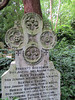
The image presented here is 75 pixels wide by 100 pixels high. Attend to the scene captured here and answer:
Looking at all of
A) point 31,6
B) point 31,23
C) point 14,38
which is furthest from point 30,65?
point 31,6

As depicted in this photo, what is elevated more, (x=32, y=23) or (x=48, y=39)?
(x=32, y=23)

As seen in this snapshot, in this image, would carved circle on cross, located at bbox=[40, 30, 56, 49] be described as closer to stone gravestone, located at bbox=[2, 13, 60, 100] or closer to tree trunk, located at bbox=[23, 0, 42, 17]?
stone gravestone, located at bbox=[2, 13, 60, 100]

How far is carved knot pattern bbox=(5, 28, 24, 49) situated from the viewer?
8.98ft

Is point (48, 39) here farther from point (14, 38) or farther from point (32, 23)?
point (14, 38)

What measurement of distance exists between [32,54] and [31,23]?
32.3 inches

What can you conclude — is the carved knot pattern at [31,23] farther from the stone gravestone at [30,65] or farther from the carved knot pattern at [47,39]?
the carved knot pattern at [47,39]

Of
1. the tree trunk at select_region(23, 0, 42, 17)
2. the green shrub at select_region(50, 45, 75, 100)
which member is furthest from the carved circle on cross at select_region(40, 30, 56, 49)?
the tree trunk at select_region(23, 0, 42, 17)

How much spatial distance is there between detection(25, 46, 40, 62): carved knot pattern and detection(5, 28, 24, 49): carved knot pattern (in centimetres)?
25

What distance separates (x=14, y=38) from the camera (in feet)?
9.04

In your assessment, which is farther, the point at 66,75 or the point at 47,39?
the point at 66,75

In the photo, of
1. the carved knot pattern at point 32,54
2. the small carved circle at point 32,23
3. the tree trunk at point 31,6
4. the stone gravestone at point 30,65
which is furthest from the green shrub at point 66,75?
the tree trunk at point 31,6

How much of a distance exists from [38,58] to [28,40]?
55 cm

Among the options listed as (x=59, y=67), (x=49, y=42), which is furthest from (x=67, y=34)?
(x=49, y=42)

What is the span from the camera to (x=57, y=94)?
300cm
